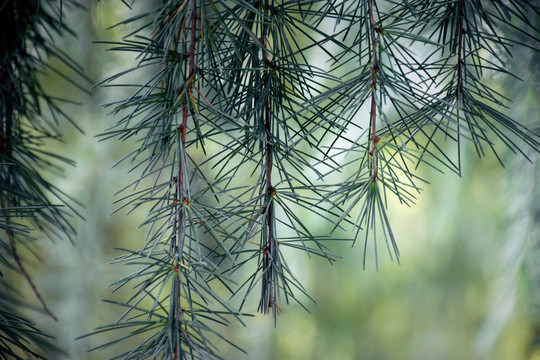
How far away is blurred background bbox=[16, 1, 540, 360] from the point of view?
1300mm

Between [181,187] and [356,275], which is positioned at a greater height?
[181,187]

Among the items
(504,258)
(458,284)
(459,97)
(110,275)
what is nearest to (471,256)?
(458,284)

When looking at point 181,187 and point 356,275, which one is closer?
point 181,187

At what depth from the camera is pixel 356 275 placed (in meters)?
1.48

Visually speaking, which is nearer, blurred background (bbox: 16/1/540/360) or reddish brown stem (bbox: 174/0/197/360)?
reddish brown stem (bbox: 174/0/197/360)

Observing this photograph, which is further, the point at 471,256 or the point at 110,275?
the point at 110,275

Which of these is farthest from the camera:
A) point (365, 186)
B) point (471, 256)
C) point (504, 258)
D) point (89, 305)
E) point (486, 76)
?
point (89, 305)

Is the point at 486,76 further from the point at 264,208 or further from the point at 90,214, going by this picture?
the point at 90,214

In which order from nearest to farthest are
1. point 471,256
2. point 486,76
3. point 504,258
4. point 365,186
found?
point 365,186 < point 486,76 < point 504,258 < point 471,256

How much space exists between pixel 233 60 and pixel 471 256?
48.9 inches

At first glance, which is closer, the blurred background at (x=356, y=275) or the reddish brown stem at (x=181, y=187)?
the reddish brown stem at (x=181, y=187)

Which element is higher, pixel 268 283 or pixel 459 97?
pixel 459 97

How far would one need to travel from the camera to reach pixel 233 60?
1.11 ft

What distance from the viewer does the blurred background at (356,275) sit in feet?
4.26
